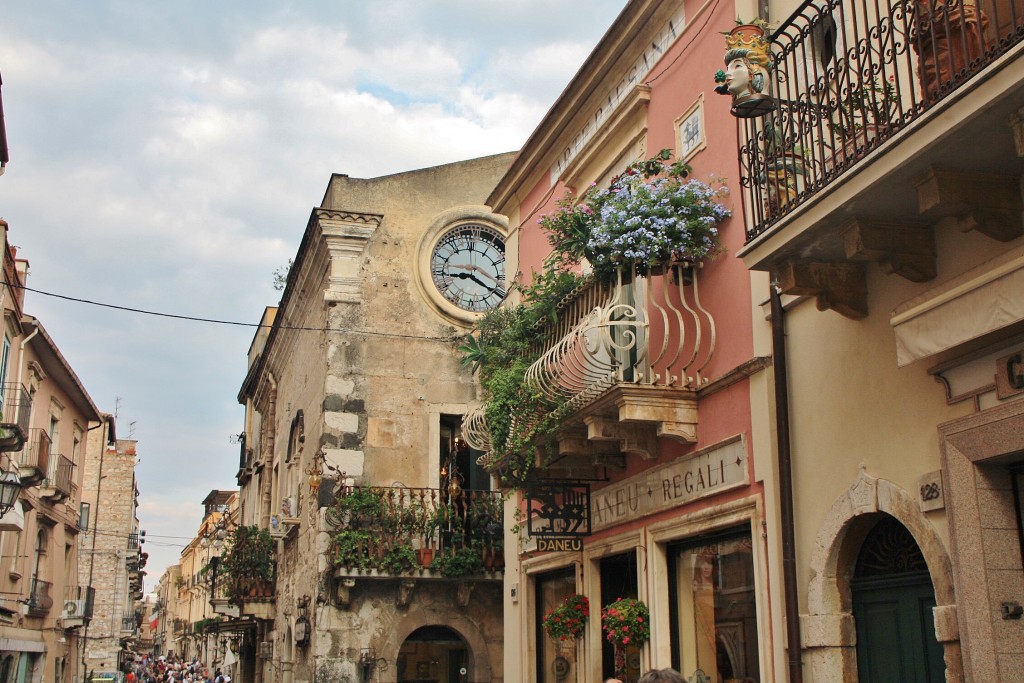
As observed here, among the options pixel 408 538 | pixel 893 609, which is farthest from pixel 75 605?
pixel 893 609

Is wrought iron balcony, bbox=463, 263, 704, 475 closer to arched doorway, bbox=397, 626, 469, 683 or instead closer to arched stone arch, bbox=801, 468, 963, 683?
arched stone arch, bbox=801, 468, 963, 683

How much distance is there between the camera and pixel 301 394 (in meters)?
20.8

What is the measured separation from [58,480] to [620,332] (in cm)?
2087

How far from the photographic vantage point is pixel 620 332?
898 cm

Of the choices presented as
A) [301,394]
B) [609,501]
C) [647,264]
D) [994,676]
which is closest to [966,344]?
[994,676]

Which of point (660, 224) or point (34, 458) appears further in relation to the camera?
point (34, 458)

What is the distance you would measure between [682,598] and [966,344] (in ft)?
13.3

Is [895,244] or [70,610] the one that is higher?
[895,244]

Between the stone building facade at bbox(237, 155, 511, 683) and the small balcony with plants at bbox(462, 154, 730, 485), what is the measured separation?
712 cm

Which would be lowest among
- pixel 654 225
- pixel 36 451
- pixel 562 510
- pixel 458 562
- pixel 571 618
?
pixel 571 618

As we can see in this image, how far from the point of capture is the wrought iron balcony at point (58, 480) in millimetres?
24641

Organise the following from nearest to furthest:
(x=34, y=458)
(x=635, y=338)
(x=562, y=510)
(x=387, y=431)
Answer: (x=635, y=338), (x=562, y=510), (x=387, y=431), (x=34, y=458)

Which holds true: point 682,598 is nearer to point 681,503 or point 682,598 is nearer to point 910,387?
point 681,503

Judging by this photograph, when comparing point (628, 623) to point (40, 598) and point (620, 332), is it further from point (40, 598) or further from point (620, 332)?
point (40, 598)
